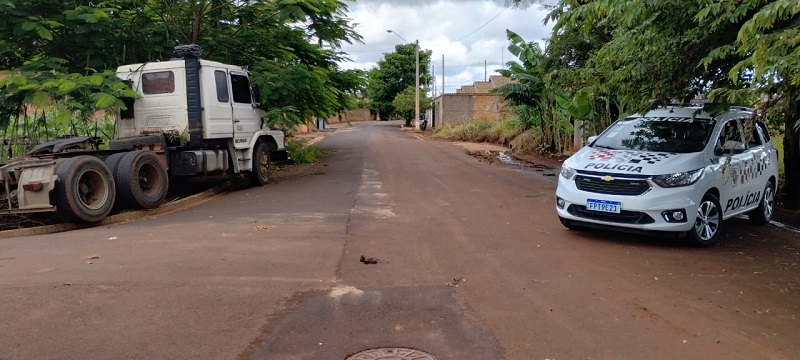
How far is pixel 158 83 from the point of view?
1156 centimetres

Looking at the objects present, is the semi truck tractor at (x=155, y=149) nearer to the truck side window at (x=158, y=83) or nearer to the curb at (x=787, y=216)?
the truck side window at (x=158, y=83)

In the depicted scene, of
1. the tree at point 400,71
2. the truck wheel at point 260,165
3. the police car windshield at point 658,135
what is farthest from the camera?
the tree at point 400,71

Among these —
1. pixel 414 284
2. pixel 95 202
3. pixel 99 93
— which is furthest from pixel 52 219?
pixel 414 284

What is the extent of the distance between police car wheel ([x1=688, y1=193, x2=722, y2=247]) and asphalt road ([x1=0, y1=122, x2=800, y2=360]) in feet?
0.45

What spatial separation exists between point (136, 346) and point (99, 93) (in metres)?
7.91

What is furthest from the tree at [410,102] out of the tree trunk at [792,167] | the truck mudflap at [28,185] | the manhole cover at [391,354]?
the manhole cover at [391,354]

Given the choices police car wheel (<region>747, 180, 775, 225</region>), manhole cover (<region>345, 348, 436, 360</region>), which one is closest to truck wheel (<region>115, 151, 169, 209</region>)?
manhole cover (<region>345, 348, 436, 360</region>)

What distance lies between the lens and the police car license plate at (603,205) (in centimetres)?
689

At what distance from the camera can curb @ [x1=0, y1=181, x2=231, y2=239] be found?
8.46 m

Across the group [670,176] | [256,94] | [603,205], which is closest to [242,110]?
[256,94]

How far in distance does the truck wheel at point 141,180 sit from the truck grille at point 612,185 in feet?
22.5

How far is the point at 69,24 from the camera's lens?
42.0 ft

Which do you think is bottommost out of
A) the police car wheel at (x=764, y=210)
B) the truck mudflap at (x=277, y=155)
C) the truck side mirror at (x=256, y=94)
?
the police car wheel at (x=764, y=210)

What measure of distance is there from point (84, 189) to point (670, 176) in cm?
817
